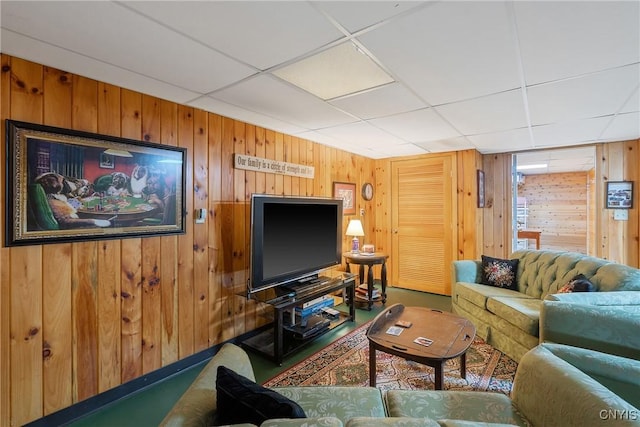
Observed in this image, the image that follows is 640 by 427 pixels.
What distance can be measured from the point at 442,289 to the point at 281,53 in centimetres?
409

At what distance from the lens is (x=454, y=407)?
4.69 feet

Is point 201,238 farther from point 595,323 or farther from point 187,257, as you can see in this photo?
point 595,323

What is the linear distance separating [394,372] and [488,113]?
2418 mm

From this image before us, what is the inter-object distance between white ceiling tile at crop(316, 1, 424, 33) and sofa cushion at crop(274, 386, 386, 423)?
1.83 meters

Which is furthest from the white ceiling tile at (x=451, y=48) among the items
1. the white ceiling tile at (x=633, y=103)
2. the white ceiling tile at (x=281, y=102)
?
the white ceiling tile at (x=633, y=103)

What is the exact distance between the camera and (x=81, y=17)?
1.36 m

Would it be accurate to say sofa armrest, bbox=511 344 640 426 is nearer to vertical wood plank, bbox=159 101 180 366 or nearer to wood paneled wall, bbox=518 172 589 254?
vertical wood plank, bbox=159 101 180 366

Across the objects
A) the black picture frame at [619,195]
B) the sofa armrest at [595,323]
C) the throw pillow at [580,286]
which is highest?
the black picture frame at [619,195]

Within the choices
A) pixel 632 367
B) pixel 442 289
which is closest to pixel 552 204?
pixel 442 289

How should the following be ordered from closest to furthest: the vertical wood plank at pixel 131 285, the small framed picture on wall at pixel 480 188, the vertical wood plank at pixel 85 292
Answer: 1. the vertical wood plank at pixel 85 292
2. the vertical wood plank at pixel 131 285
3. the small framed picture on wall at pixel 480 188

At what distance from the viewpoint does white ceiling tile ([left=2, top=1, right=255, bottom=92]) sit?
133 centimetres

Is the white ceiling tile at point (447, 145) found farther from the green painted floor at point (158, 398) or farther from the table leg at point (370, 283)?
the green painted floor at point (158, 398)

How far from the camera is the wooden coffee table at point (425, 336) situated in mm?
1890

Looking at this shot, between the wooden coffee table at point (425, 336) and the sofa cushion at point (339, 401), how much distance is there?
467 millimetres
